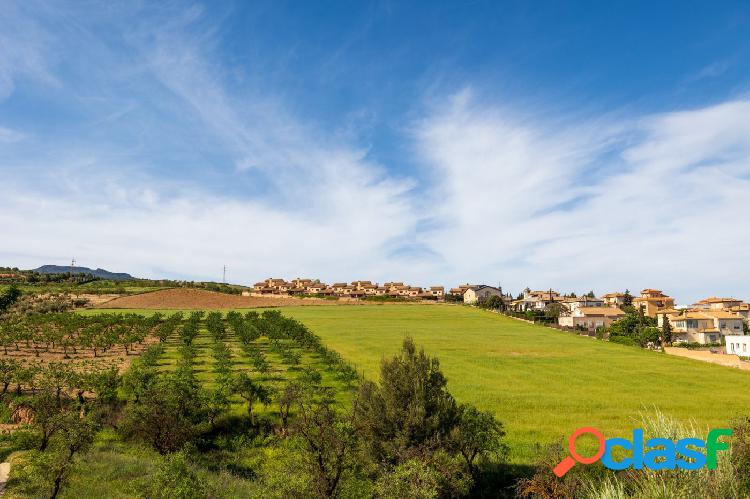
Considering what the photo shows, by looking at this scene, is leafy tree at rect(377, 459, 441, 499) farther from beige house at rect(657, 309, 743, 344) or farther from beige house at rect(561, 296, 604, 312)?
beige house at rect(561, 296, 604, 312)

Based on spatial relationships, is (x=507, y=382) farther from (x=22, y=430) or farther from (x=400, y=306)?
(x=400, y=306)

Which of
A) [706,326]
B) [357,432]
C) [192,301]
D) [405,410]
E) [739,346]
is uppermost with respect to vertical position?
[192,301]

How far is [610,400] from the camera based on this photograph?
5022 centimetres

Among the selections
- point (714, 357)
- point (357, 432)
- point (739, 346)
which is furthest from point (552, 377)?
point (739, 346)

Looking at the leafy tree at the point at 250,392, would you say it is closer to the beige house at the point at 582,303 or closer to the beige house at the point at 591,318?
the beige house at the point at 591,318

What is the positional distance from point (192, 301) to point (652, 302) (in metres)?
168

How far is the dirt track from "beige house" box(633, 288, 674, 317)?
115683mm

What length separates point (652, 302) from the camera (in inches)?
6959

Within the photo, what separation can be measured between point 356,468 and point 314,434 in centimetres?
306

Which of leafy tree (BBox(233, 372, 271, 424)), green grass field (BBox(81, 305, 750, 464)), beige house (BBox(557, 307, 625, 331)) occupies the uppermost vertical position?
beige house (BBox(557, 307, 625, 331))

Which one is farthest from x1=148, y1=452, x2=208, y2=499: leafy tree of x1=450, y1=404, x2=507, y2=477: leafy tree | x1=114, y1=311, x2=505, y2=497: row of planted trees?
x1=450, y1=404, x2=507, y2=477: leafy tree

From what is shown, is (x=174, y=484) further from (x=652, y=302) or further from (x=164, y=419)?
(x=652, y=302)

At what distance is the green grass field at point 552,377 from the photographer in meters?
42.7

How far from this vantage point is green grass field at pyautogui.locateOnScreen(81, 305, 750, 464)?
1681 inches
